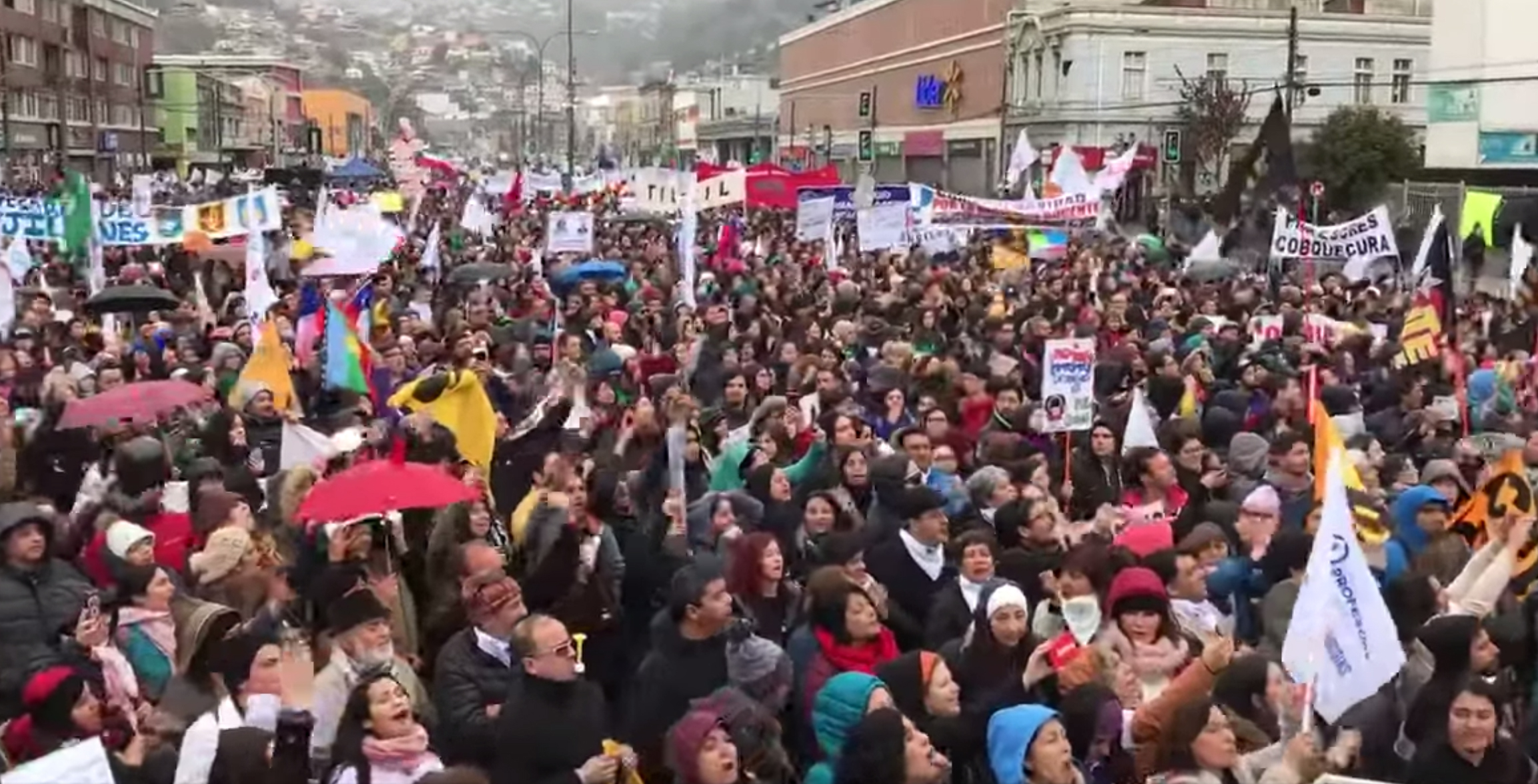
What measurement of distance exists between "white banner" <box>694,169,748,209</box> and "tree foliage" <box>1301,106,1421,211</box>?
22203 millimetres

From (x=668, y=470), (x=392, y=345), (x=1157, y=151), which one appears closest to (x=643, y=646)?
(x=668, y=470)

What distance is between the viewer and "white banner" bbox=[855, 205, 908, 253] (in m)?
21.6

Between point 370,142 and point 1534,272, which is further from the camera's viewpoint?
point 370,142

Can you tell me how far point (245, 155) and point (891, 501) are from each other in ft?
380

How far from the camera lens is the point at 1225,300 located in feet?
59.0

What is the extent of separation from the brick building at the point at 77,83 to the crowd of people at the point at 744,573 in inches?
1959

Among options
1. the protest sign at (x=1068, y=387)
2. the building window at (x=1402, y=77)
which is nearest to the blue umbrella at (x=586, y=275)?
the protest sign at (x=1068, y=387)

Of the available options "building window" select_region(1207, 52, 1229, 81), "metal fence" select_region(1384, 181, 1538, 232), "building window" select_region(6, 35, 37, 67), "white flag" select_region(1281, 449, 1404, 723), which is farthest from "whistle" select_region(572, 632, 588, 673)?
"building window" select_region(6, 35, 37, 67)

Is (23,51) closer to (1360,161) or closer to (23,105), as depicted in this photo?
(23,105)

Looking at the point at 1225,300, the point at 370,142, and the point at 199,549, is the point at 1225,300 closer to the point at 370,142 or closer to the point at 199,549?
the point at 199,549

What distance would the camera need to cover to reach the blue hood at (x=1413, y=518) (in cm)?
747

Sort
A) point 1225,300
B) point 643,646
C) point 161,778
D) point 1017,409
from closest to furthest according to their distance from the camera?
1. point 161,778
2. point 643,646
3. point 1017,409
4. point 1225,300

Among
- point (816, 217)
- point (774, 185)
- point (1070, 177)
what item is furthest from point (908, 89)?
point (816, 217)

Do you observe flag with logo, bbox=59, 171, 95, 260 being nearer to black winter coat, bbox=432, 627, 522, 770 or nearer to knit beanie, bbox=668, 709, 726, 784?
black winter coat, bbox=432, 627, 522, 770
